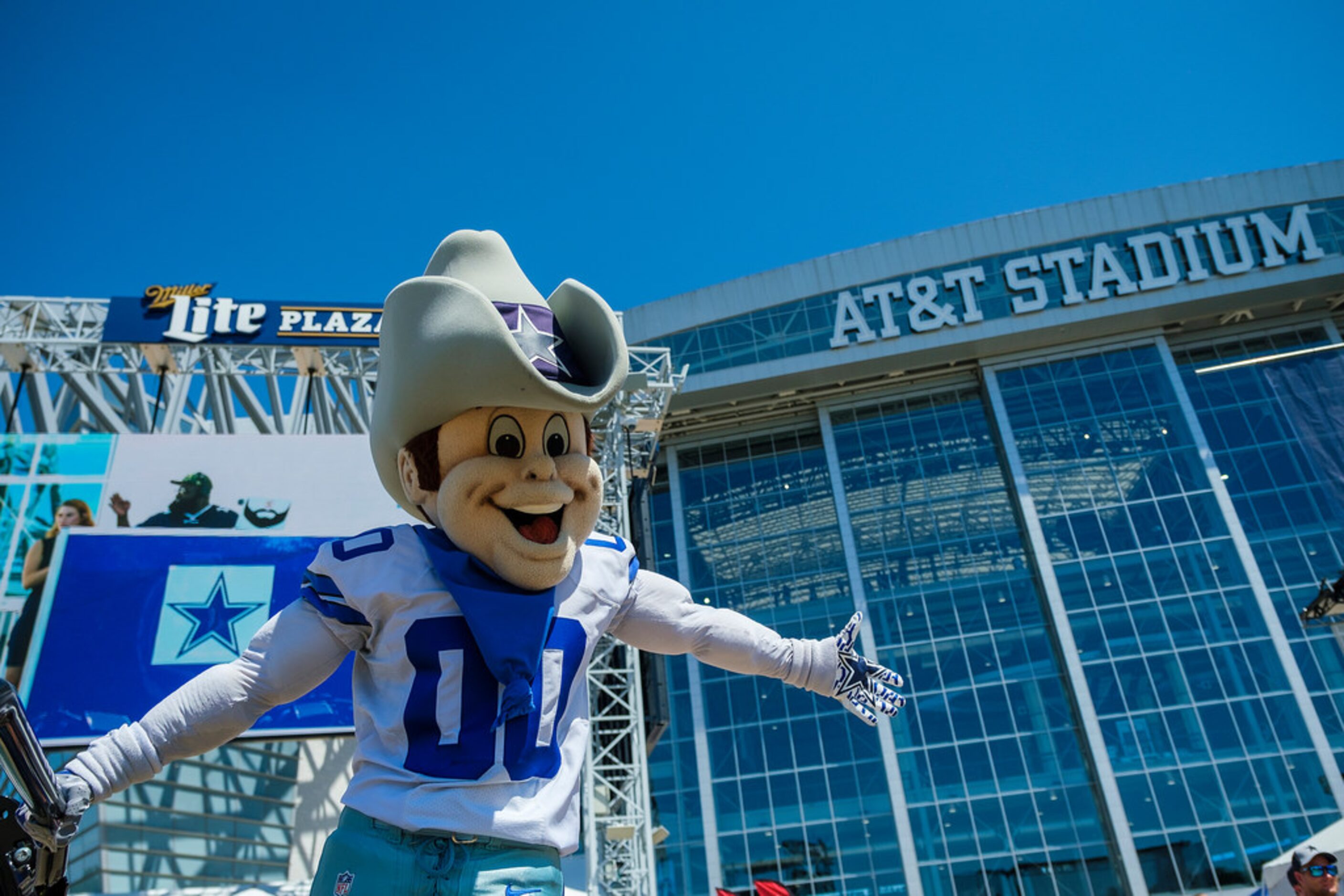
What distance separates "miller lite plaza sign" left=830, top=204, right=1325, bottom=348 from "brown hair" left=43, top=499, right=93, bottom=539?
1284cm

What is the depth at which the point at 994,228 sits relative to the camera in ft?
63.8

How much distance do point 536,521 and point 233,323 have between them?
1083 cm

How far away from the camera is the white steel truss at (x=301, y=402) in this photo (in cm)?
1190

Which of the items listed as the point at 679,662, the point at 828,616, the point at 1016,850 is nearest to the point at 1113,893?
the point at 1016,850

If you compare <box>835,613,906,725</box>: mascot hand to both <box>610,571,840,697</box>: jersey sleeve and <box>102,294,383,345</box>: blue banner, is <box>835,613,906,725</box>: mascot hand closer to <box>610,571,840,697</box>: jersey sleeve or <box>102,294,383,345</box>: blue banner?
<box>610,571,840,697</box>: jersey sleeve

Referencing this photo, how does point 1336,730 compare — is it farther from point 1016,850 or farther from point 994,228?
point 994,228

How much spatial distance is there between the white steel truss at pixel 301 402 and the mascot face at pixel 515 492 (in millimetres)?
8446

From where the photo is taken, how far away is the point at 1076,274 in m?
19.0

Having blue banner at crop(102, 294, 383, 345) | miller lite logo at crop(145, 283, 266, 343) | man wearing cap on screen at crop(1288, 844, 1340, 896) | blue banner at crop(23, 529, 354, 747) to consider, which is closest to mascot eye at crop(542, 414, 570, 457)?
man wearing cap on screen at crop(1288, 844, 1340, 896)

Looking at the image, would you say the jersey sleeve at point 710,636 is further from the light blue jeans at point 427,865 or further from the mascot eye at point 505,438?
the light blue jeans at point 427,865

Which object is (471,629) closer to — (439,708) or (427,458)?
(439,708)

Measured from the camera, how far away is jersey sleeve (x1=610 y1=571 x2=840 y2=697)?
8.72 feet

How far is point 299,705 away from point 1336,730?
15.2 meters

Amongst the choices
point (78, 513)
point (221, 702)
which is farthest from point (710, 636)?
point (78, 513)
